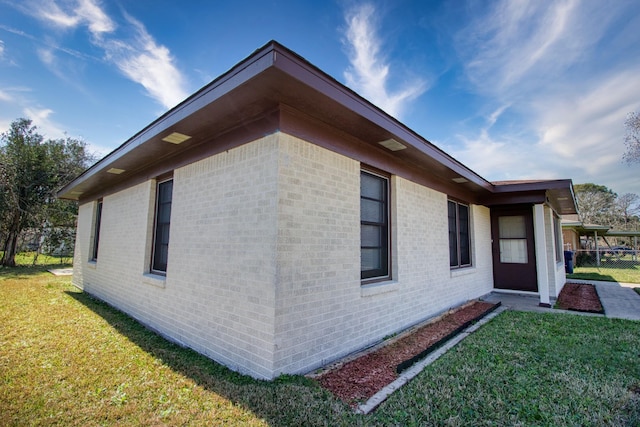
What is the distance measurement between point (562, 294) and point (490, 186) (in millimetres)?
4570

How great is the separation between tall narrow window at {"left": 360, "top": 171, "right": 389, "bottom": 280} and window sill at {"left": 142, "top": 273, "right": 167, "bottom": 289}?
3146mm

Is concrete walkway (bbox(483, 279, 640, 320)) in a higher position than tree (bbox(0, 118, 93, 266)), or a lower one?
lower

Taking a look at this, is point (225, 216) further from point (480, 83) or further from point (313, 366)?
point (480, 83)

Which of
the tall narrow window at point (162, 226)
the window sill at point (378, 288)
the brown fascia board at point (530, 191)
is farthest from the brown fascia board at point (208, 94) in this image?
the brown fascia board at point (530, 191)

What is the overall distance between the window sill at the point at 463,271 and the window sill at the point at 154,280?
5.74m

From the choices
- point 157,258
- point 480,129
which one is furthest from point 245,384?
point 480,129

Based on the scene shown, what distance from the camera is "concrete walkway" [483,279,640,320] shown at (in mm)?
6491

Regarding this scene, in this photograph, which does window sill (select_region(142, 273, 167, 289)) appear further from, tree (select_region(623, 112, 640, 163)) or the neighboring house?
tree (select_region(623, 112, 640, 163))

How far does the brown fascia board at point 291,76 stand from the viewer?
250 centimetres

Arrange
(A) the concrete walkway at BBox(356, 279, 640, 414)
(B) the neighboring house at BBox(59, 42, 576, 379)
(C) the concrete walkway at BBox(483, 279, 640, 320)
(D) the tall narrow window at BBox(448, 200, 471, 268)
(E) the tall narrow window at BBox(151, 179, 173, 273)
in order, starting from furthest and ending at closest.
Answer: (D) the tall narrow window at BBox(448, 200, 471, 268), (C) the concrete walkway at BBox(483, 279, 640, 320), (E) the tall narrow window at BBox(151, 179, 173, 273), (B) the neighboring house at BBox(59, 42, 576, 379), (A) the concrete walkway at BBox(356, 279, 640, 414)

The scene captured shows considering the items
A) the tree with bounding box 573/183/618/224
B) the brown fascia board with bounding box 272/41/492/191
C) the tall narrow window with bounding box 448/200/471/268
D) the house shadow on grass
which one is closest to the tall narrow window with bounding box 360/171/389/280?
the brown fascia board with bounding box 272/41/492/191

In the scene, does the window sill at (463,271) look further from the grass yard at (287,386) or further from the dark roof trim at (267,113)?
the dark roof trim at (267,113)

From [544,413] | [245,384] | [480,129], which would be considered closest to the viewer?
[544,413]

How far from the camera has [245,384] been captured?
2945mm
